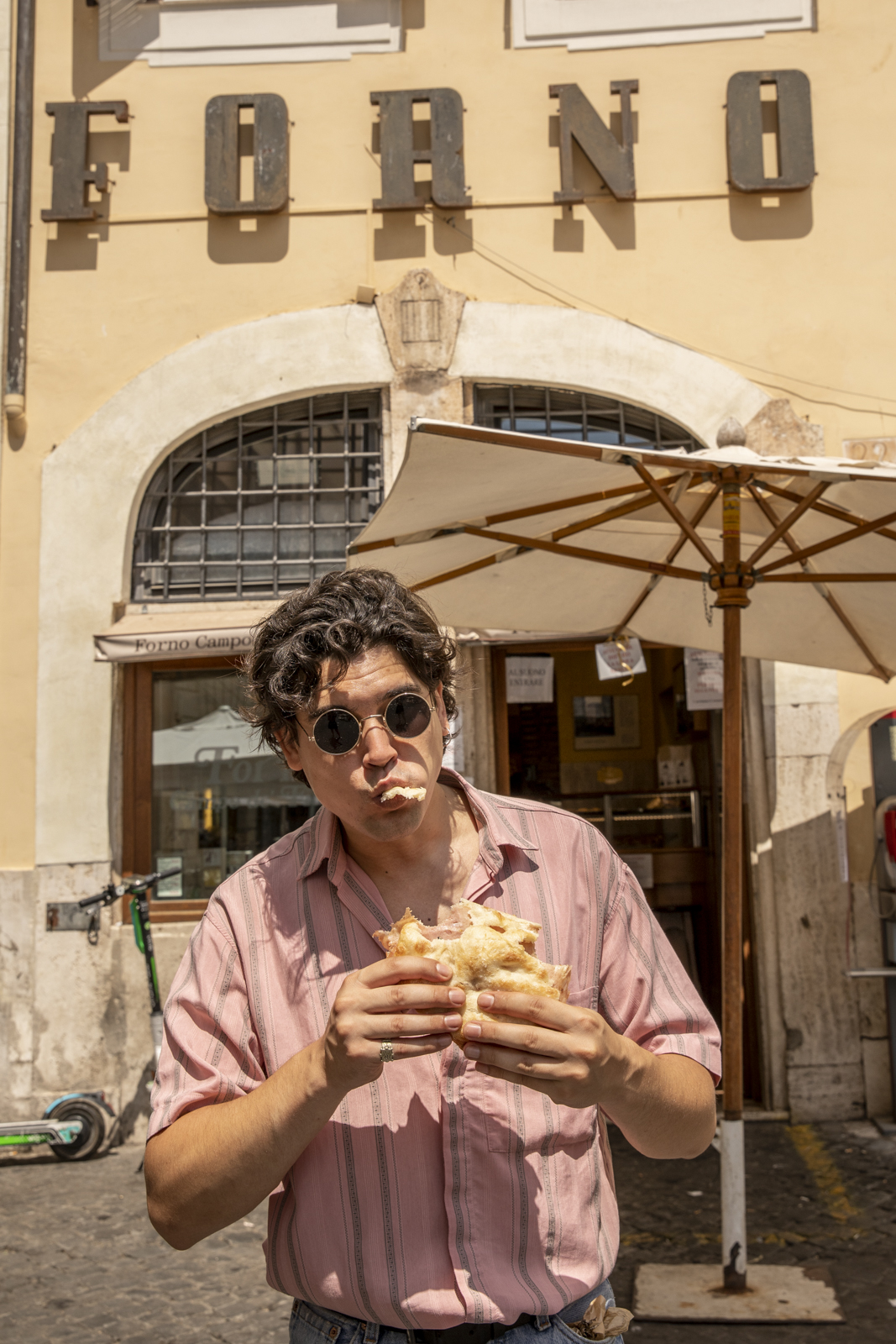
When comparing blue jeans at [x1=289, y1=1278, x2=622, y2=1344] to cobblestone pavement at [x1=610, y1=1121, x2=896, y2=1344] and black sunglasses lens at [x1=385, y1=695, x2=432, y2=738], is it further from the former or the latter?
cobblestone pavement at [x1=610, y1=1121, x2=896, y2=1344]

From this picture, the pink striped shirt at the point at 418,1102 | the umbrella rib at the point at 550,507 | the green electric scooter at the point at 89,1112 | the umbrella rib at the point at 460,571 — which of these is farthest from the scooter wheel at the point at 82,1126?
the pink striped shirt at the point at 418,1102

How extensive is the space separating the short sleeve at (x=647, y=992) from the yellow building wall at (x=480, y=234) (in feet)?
18.2

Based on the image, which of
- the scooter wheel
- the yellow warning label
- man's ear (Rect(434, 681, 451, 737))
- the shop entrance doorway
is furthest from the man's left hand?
the shop entrance doorway

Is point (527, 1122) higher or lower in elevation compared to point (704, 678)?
lower

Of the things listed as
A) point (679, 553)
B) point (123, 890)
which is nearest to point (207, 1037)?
point (679, 553)

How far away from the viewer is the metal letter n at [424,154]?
22.6 feet

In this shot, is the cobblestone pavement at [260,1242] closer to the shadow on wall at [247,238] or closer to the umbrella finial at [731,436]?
the umbrella finial at [731,436]

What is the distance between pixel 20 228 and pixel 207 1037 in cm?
676

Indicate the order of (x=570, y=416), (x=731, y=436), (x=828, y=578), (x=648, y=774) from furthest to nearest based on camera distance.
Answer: (x=648, y=774)
(x=570, y=416)
(x=828, y=578)
(x=731, y=436)

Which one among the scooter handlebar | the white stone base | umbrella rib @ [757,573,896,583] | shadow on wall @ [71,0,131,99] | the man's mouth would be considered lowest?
the white stone base

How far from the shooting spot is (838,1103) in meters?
6.32

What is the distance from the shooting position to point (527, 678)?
23.2 ft

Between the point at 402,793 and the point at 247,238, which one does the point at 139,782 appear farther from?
the point at 402,793

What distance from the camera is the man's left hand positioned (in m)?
1.39
